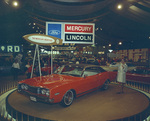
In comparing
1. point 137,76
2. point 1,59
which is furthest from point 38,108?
point 1,59

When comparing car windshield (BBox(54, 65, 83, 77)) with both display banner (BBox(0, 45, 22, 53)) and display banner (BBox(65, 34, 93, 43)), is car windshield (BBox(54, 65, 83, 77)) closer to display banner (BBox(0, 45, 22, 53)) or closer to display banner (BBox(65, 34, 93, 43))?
display banner (BBox(65, 34, 93, 43))

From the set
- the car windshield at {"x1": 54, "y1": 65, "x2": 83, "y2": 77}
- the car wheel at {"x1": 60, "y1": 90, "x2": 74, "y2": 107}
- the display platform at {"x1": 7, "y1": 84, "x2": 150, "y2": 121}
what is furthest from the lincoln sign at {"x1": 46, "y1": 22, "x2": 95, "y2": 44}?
the display platform at {"x1": 7, "y1": 84, "x2": 150, "y2": 121}

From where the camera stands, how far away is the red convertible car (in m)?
4.08

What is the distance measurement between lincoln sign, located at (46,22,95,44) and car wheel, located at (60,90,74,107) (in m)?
3.09

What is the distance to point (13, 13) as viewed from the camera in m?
11.4

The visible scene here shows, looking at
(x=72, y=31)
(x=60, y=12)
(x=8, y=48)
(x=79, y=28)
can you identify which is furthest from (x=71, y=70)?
(x=8, y=48)

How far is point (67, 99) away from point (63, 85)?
0.64m

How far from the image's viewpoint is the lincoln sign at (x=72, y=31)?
684 cm

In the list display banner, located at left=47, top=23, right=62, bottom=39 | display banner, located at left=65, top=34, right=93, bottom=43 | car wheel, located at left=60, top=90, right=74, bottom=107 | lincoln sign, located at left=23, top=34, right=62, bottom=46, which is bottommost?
car wheel, located at left=60, top=90, right=74, bottom=107

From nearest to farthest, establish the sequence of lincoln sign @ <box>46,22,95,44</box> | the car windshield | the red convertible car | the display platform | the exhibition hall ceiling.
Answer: the display platform, the red convertible car, the car windshield, lincoln sign @ <box>46,22,95,44</box>, the exhibition hall ceiling

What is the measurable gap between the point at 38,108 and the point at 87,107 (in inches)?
67.7

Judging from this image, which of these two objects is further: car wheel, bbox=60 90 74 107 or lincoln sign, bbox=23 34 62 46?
lincoln sign, bbox=23 34 62 46

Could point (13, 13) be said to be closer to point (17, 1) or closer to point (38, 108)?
point (17, 1)

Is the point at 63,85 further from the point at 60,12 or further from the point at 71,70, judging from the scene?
the point at 60,12
